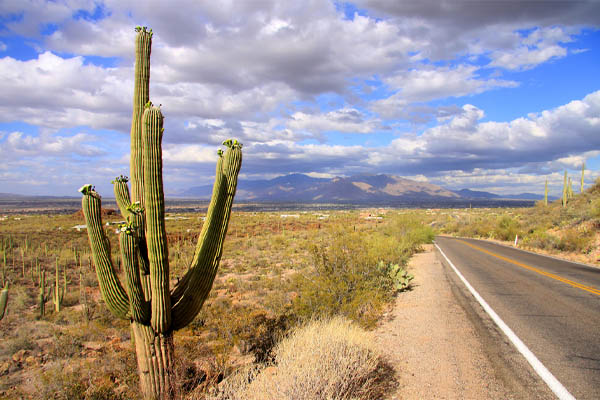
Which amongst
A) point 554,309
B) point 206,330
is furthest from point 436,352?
point 206,330

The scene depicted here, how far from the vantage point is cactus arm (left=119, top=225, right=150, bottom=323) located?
14.5 ft

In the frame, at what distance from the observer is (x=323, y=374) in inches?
170

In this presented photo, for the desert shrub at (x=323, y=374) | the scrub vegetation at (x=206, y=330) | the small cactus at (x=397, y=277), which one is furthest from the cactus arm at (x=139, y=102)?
the small cactus at (x=397, y=277)

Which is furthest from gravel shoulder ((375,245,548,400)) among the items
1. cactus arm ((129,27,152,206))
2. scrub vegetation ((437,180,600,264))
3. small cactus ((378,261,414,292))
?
scrub vegetation ((437,180,600,264))

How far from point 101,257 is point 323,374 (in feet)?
10.7

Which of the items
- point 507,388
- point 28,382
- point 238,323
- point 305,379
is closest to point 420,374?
point 507,388

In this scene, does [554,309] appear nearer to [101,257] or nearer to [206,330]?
[206,330]

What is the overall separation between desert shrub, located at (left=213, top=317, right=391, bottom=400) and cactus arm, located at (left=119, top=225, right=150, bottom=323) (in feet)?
5.02

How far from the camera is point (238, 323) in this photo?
7641 millimetres

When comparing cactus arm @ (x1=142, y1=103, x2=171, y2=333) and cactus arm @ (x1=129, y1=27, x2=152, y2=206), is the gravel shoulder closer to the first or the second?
cactus arm @ (x1=142, y1=103, x2=171, y2=333)

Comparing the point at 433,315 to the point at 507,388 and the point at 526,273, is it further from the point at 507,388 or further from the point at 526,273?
the point at 526,273

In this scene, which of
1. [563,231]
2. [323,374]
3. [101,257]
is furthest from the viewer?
[563,231]

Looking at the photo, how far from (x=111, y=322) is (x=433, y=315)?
8550mm

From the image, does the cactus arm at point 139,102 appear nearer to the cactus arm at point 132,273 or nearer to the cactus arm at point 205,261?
the cactus arm at point 132,273
